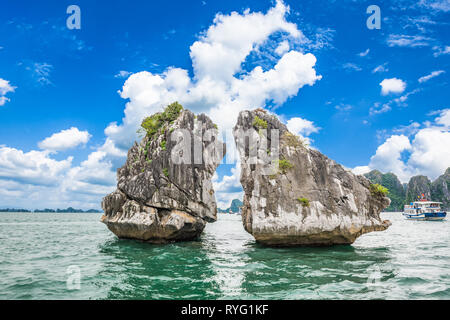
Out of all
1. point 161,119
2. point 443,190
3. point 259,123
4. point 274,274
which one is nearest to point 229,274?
point 274,274

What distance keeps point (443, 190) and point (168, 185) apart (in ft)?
418

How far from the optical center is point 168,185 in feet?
61.2

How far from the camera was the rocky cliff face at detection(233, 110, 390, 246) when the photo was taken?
1558cm

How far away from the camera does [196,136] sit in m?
20.7

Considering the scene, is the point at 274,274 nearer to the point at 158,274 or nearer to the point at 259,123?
the point at 158,274

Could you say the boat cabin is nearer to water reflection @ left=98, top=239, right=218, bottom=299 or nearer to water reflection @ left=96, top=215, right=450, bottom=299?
water reflection @ left=96, top=215, right=450, bottom=299

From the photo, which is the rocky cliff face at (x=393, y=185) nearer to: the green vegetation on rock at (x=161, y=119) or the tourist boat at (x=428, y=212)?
the tourist boat at (x=428, y=212)

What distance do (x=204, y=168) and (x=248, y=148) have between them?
4.39 m

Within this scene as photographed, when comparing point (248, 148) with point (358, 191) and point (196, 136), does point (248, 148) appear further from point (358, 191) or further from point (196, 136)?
point (358, 191)
